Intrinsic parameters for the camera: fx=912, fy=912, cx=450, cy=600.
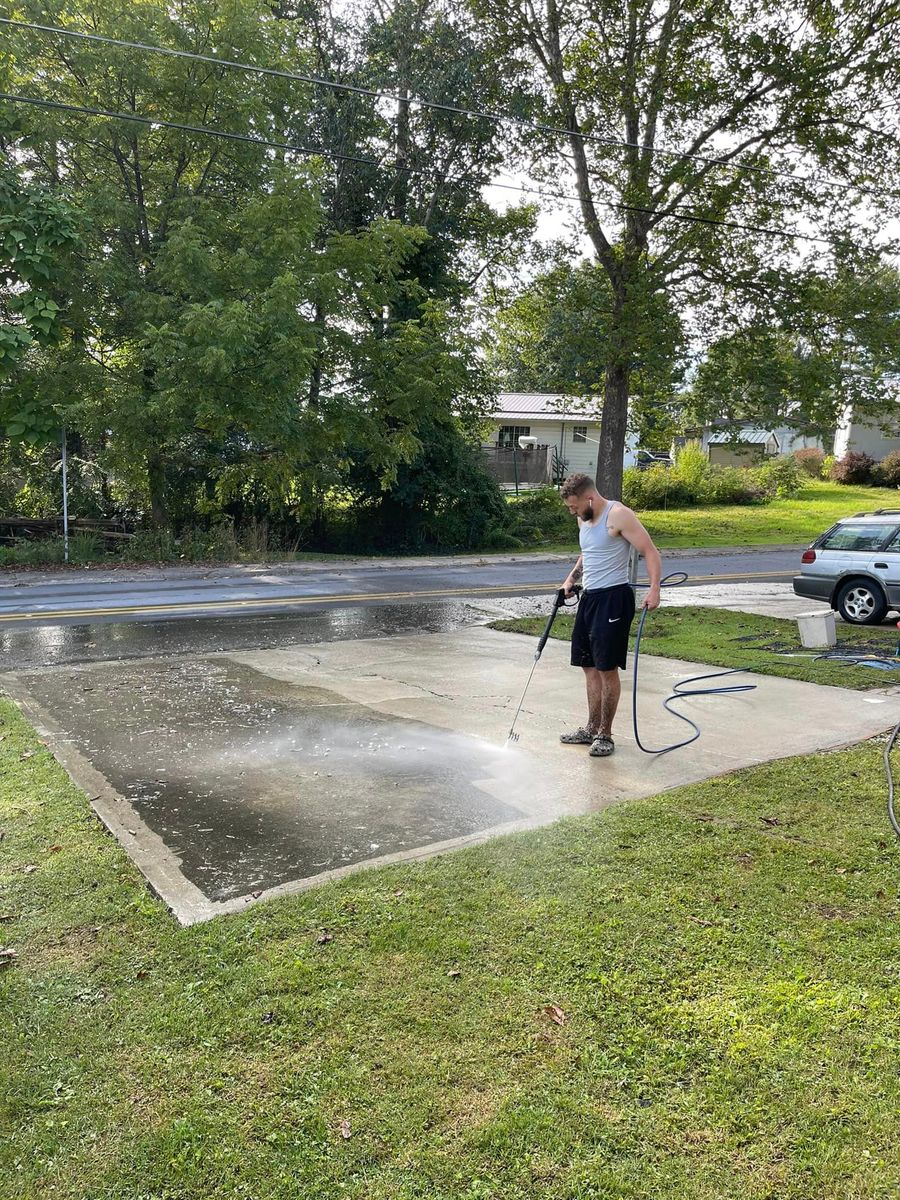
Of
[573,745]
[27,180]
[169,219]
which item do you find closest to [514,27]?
[169,219]

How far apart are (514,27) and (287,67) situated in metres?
5.56

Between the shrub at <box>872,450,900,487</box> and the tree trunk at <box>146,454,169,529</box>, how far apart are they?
35.7 m

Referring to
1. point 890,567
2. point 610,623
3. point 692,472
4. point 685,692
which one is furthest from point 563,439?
point 610,623

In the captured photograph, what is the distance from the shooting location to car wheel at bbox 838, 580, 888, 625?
→ 1170 centimetres

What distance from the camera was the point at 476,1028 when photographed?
311cm

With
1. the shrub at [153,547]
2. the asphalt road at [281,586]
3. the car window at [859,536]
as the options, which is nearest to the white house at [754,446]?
the asphalt road at [281,586]

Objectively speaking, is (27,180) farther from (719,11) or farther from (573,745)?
(573,745)

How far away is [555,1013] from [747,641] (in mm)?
8272

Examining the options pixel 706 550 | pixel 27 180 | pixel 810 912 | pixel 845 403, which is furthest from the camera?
pixel 706 550

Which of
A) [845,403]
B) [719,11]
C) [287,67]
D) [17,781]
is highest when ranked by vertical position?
[719,11]

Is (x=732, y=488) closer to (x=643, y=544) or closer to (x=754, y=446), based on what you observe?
(x=754, y=446)

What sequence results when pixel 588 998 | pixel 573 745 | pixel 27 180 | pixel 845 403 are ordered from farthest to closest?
1. pixel 845 403
2. pixel 27 180
3. pixel 573 745
4. pixel 588 998

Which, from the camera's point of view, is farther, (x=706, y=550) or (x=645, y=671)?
(x=706, y=550)

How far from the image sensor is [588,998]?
326 centimetres
